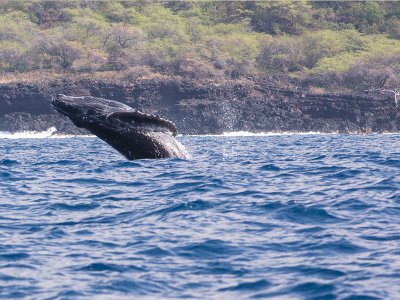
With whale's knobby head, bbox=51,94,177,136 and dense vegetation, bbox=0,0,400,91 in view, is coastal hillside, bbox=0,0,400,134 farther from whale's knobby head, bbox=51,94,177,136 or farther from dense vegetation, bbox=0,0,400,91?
whale's knobby head, bbox=51,94,177,136

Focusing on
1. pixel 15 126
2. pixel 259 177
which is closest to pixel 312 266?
pixel 259 177

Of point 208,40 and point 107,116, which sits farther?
point 208,40

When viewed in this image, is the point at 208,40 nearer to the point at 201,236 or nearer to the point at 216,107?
the point at 216,107

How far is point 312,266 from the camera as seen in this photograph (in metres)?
10.1

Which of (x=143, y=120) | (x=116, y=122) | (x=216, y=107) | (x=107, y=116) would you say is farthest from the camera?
(x=216, y=107)

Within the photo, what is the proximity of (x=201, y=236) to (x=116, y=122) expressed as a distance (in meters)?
6.77

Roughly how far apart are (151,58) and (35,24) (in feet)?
65.4

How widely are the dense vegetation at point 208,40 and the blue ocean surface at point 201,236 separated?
68715 millimetres

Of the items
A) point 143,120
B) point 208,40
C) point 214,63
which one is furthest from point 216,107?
point 143,120

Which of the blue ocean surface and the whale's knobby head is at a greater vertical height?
the whale's knobby head

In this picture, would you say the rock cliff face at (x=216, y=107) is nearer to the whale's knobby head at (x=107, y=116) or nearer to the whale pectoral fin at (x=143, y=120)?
the whale's knobby head at (x=107, y=116)

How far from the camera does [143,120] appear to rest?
18297mm

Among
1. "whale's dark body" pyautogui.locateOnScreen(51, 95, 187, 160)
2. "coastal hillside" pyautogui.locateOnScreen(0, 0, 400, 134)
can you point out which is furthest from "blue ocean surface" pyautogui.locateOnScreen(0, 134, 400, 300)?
"coastal hillside" pyautogui.locateOnScreen(0, 0, 400, 134)

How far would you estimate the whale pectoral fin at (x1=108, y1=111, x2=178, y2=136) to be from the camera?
59.1 ft
